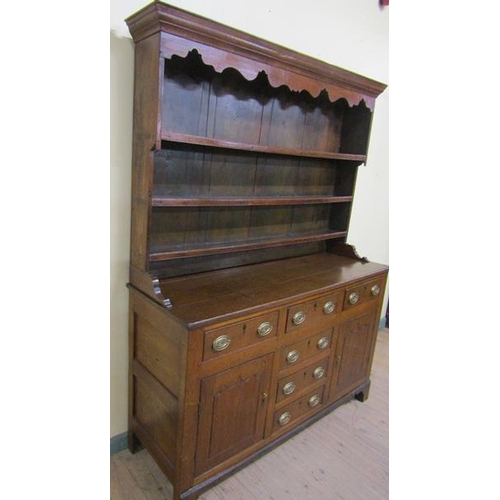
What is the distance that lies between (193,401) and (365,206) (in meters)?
2.05

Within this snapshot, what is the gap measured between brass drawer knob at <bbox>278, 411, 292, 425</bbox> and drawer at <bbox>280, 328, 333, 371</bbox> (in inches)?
11.4

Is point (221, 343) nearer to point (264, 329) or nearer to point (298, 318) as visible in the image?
point (264, 329)

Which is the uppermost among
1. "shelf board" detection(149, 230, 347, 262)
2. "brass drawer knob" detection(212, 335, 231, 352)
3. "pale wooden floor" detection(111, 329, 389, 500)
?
"shelf board" detection(149, 230, 347, 262)

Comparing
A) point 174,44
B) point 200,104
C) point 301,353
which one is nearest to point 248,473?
point 301,353

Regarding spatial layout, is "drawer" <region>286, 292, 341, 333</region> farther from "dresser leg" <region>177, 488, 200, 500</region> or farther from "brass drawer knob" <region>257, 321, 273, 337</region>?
"dresser leg" <region>177, 488, 200, 500</region>

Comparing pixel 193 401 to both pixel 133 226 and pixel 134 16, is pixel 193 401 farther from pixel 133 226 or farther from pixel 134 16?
pixel 134 16

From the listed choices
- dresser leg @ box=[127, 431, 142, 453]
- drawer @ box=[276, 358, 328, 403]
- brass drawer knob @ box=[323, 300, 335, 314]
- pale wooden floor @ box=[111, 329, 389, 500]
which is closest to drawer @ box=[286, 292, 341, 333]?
brass drawer knob @ box=[323, 300, 335, 314]

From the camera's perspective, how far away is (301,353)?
177 centimetres

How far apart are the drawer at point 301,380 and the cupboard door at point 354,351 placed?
127 mm

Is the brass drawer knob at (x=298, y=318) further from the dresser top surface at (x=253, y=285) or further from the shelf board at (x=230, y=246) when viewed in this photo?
the shelf board at (x=230, y=246)

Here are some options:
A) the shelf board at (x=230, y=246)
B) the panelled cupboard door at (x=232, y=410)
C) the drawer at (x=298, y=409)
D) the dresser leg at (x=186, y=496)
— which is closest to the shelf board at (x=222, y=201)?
the shelf board at (x=230, y=246)

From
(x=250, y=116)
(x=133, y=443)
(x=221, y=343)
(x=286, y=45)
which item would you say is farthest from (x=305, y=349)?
(x=286, y=45)

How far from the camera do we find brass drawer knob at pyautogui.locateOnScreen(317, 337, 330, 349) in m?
1.87
